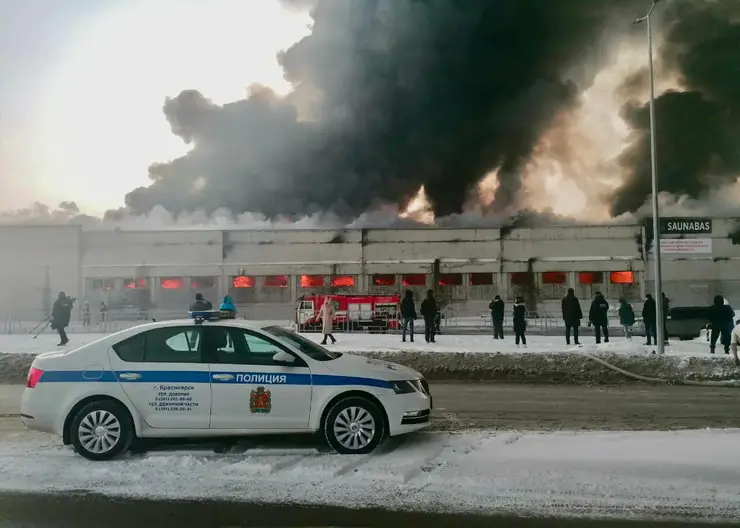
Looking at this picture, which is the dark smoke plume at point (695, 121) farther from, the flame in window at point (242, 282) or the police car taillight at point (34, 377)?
the police car taillight at point (34, 377)

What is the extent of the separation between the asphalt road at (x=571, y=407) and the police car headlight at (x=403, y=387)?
1.52m

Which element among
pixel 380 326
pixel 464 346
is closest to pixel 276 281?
pixel 380 326

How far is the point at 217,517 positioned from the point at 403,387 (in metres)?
2.41

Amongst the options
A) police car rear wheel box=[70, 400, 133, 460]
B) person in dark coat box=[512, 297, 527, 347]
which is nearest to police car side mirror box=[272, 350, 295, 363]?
police car rear wheel box=[70, 400, 133, 460]

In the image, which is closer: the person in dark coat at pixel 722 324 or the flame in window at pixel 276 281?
the person in dark coat at pixel 722 324

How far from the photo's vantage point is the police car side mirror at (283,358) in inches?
253

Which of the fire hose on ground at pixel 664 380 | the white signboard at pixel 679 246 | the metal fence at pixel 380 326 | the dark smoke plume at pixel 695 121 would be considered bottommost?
the fire hose on ground at pixel 664 380

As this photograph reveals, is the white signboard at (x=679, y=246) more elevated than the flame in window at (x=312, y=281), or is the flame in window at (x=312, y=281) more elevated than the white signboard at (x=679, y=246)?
the white signboard at (x=679, y=246)

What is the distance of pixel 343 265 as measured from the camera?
38.8 meters

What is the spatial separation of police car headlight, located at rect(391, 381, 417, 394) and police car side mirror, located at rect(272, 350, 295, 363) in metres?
1.08

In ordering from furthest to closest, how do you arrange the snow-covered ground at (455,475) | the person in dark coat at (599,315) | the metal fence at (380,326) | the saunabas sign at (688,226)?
the saunabas sign at (688,226), the metal fence at (380,326), the person in dark coat at (599,315), the snow-covered ground at (455,475)

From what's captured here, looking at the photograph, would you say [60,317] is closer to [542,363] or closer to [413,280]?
[542,363]

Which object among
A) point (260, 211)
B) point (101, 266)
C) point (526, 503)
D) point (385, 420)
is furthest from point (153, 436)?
point (260, 211)

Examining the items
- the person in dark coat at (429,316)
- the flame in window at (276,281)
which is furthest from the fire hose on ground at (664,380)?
the flame in window at (276,281)
